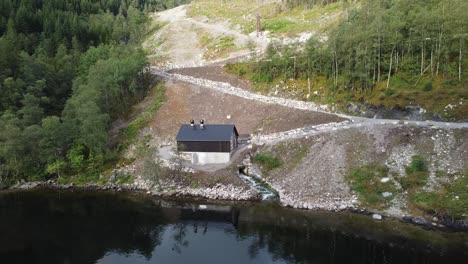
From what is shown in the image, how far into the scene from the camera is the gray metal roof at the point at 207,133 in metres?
62.8

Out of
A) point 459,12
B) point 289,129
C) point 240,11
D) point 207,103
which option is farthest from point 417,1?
point 240,11

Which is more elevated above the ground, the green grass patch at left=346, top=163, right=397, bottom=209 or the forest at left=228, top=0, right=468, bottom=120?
the forest at left=228, top=0, right=468, bottom=120

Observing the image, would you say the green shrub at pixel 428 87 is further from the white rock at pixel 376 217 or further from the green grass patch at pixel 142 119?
the green grass patch at pixel 142 119

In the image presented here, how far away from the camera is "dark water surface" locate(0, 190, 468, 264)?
139 feet

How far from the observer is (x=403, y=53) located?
70250 millimetres

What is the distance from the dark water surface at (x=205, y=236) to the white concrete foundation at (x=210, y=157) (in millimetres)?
9205

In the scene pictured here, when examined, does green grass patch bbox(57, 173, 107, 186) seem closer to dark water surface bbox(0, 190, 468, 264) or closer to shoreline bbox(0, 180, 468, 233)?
shoreline bbox(0, 180, 468, 233)

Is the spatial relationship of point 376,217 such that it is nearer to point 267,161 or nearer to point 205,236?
point 267,161

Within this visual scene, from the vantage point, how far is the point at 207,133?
64000mm

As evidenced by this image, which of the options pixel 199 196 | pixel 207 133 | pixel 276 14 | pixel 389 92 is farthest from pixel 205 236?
pixel 276 14

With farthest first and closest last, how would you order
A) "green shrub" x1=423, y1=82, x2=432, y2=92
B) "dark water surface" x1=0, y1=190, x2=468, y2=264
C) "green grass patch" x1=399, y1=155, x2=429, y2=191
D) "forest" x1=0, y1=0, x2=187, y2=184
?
"forest" x1=0, y1=0, x2=187, y2=184 → "green shrub" x1=423, y1=82, x2=432, y2=92 → "green grass patch" x1=399, y1=155, x2=429, y2=191 → "dark water surface" x1=0, y1=190, x2=468, y2=264

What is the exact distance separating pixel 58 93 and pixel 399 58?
67.4 meters

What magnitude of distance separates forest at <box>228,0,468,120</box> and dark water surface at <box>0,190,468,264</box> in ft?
82.5

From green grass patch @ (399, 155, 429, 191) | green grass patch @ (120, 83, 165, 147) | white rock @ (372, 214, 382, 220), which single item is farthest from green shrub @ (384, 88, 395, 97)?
green grass patch @ (120, 83, 165, 147)
